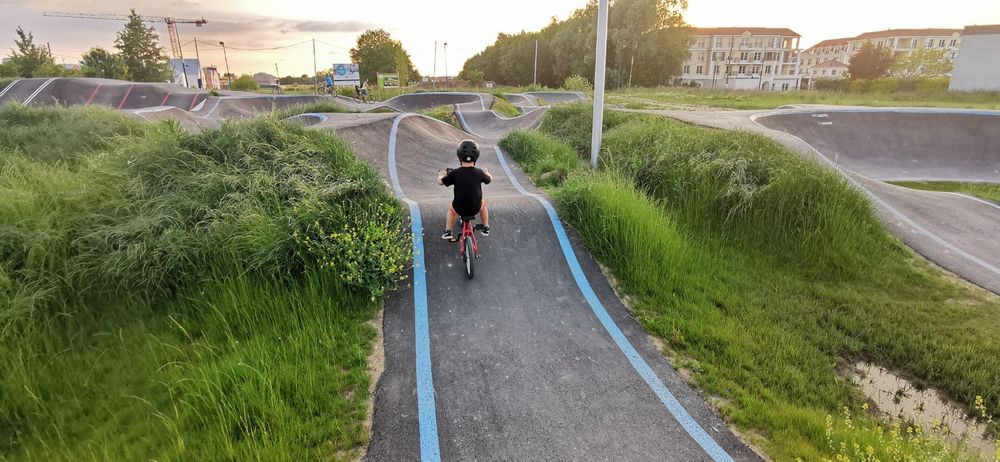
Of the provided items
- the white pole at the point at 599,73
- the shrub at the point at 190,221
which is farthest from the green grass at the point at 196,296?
the white pole at the point at 599,73

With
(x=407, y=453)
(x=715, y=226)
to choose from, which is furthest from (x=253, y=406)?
(x=715, y=226)

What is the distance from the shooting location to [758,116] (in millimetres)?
17234

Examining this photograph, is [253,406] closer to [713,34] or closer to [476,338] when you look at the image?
[476,338]

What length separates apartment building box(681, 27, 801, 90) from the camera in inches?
3068

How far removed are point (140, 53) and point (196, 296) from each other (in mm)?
60949

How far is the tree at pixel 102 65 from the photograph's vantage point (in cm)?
4334

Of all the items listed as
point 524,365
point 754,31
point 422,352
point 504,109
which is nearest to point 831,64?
point 754,31

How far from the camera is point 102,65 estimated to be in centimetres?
4381

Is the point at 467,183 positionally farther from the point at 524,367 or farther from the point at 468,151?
the point at 524,367

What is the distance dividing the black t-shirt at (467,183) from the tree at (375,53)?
75082 millimetres

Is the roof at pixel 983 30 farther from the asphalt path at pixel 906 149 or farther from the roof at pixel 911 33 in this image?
the roof at pixel 911 33

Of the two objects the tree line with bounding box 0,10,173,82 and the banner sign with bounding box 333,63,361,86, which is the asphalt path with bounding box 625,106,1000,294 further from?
the tree line with bounding box 0,10,173,82

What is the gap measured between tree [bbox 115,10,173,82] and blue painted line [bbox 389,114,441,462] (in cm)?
5874

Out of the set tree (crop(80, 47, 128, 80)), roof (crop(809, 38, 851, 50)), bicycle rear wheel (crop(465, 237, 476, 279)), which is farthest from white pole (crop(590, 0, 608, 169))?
roof (crop(809, 38, 851, 50))
